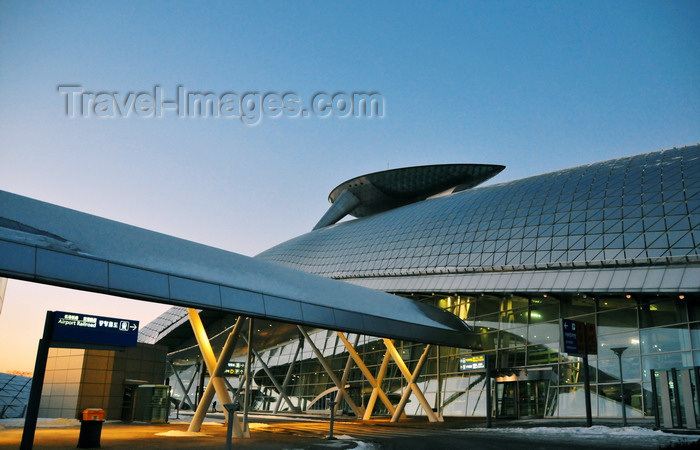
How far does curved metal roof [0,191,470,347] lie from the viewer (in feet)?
52.3

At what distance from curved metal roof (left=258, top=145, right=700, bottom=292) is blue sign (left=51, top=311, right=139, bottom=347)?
22.0 meters

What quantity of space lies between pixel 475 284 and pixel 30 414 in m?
27.0

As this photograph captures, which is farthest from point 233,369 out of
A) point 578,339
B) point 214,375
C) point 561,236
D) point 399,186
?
point 399,186

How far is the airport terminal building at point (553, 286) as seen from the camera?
26938 mm

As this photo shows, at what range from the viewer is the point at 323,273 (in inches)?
2172

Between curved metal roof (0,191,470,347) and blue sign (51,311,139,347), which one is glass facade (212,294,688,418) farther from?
blue sign (51,311,139,347)

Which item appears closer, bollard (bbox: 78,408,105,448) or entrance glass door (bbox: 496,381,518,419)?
bollard (bbox: 78,408,105,448)

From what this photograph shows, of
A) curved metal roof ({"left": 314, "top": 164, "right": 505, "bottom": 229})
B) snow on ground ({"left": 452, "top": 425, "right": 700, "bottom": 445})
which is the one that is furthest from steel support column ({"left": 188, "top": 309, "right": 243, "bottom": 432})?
curved metal roof ({"left": 314, "top": 164, "right": 505, "bottom": 229})

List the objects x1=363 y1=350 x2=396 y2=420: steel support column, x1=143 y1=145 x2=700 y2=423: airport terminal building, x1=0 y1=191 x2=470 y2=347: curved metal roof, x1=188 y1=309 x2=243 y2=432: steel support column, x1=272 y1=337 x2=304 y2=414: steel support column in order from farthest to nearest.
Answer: x1=272 y1=337 x2=304 y2=414: steel support column < x1=363 y1=350 x2=396 y2=420: steel support column < x1=143 y1=145 x2=700 y2=423: airport terminal building < x1=188 y1=309 x2=243 y2=432: steel support column < x1=0 y1=191 x2=470 y2=347: curved metal roof

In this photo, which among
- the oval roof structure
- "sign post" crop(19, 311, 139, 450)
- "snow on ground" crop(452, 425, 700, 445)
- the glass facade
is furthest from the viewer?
the oval roof structure

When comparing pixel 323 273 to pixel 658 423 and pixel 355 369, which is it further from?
pixel 658 423

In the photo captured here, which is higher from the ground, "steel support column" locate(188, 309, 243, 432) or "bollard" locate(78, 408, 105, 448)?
"steel support column" locate(188, 309, 243, 432)

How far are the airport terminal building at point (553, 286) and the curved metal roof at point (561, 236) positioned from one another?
87mm

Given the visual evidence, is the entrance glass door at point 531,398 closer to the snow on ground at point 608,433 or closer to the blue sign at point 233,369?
the snow on ground at point 608,433
